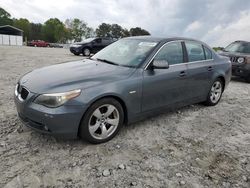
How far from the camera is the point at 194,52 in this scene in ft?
15.7

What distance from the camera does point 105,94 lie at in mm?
3232

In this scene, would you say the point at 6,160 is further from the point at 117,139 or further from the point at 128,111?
the point at 128,111

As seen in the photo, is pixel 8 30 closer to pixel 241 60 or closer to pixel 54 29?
pixel 54 29

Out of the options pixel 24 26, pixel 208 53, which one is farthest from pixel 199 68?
pixel 24 26

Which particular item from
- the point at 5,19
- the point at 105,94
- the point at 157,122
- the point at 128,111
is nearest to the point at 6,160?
the point at 105,94

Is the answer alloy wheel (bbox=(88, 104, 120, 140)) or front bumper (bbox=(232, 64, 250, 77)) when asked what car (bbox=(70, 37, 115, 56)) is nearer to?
front bumper (bbox=(232, 64, 250, 77))

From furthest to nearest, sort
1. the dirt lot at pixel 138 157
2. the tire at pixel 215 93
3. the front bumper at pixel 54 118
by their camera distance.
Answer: the tire at pixel 215 93
the front bumper at pixel 54 118
the dirt lot at pixel 138 157

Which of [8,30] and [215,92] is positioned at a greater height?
[8,30]

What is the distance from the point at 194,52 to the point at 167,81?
45.6 inches

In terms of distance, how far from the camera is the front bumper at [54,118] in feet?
9.73

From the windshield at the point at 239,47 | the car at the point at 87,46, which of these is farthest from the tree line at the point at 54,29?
the windshield at the point at 239,47

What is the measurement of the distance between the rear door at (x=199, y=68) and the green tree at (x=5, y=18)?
8790 cm

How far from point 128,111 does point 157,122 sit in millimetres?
882

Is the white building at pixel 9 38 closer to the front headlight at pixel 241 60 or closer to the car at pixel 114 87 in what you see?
the front headlight at pixel 241 60
